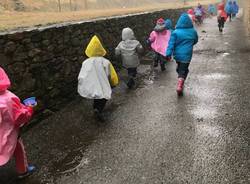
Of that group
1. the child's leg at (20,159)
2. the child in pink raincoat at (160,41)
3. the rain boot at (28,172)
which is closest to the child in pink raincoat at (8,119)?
the child's leg at (20,159)

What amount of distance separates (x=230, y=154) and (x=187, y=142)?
73 cm

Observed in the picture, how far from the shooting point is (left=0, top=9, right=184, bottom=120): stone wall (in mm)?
7004

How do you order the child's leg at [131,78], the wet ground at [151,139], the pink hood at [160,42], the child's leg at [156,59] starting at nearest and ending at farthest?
the wet ground at [151,139] < the child's leg at [131,78] < the pink hood at [160,42] < the child's leg at [156,59]

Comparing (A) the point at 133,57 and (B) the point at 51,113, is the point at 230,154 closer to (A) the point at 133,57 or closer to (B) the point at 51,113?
(B) the point at 51,113

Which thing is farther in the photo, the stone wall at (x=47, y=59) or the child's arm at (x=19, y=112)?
the stone wall at (x=47, y=59)

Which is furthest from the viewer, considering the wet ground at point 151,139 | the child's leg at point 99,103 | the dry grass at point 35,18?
the dry grass at point 35,18

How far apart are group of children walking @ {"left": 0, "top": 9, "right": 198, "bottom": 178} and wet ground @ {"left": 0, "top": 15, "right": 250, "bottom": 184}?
1.26ft

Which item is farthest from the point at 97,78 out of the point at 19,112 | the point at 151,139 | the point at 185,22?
the point at 185,22

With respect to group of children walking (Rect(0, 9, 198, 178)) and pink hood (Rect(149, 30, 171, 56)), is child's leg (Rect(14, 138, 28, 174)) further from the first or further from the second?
pink hood (Rect(149, 30, 171, 56))

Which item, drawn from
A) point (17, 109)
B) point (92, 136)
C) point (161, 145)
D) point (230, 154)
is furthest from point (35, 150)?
point (230, 154)

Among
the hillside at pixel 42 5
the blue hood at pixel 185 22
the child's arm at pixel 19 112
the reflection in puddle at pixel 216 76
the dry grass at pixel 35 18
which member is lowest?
the hillside at pixel 42 5

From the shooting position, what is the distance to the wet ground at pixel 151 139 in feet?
17.4

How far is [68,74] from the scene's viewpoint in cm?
898

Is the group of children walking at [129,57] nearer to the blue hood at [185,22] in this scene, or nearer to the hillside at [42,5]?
the blue hood at [185,22]
